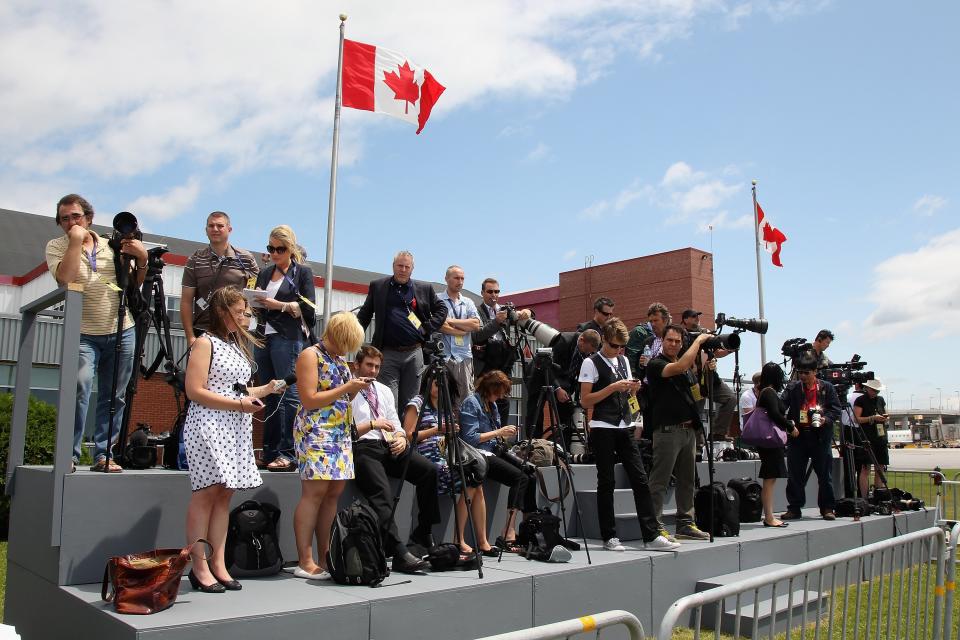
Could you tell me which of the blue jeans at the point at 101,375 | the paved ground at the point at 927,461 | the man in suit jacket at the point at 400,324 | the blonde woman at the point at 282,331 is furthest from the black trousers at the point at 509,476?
the paved ground at the point at 927,461

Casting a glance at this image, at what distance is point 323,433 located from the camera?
16.2 feet

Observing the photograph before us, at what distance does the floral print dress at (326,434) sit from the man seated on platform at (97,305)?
1.28 m

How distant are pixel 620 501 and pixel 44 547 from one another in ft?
17.3

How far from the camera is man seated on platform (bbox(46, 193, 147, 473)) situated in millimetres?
5066

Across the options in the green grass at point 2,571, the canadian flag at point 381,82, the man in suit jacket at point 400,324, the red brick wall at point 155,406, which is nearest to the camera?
the man in suit jacket at point 400,324

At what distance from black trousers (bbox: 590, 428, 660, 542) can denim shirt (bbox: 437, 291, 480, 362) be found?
186 cm

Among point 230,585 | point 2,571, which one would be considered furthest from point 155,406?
point 230,585

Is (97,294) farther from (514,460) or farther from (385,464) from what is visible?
(514,460)

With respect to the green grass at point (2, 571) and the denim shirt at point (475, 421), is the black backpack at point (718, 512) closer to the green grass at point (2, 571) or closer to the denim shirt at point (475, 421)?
the denim shirt at point (475, 421)

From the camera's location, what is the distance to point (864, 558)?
383 centimetres

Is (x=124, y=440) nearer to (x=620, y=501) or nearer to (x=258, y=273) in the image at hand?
(x=258, y=273)

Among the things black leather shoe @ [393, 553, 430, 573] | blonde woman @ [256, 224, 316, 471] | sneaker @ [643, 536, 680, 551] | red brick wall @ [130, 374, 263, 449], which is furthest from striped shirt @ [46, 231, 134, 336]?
red brick wall @ [130, 374, 263, 449]

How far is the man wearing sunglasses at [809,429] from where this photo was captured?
9.16 meters

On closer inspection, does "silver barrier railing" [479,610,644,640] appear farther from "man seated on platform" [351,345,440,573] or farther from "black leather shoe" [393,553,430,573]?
"black leather shoe" [393,553,430,573]
